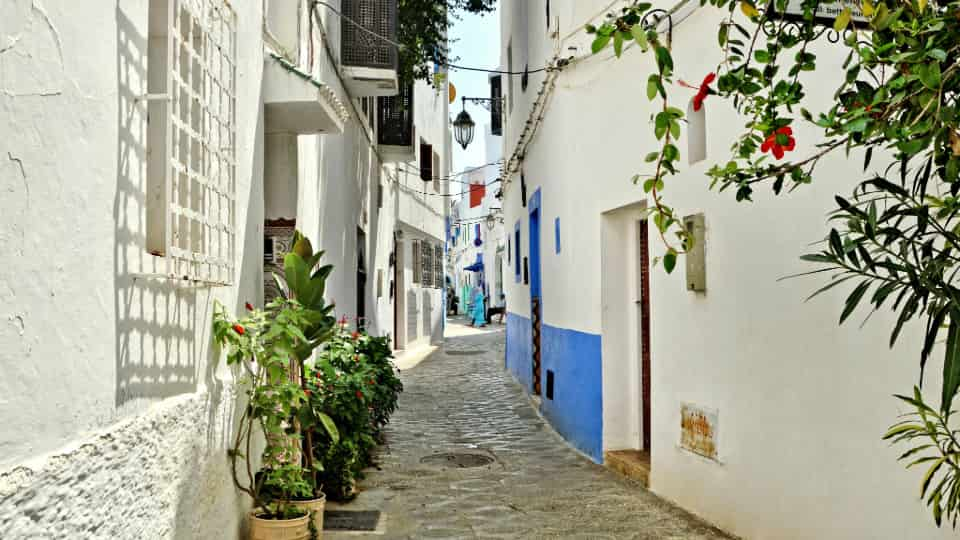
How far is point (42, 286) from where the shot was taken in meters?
2.54

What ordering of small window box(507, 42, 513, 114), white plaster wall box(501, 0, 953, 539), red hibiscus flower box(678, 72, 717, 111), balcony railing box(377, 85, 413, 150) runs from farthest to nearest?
balcony railing box(377, 85, 413, 150) < small window box(507, 42, 513, 114) < white plaster wall box(501, 0, 953, 539) < red hibiscus flower box(678, 72, 717, 111)

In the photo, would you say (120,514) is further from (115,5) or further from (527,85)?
(527,85)

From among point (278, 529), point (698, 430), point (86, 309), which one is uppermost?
point (86, 309)

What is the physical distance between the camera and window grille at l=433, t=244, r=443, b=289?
25391 millimetres

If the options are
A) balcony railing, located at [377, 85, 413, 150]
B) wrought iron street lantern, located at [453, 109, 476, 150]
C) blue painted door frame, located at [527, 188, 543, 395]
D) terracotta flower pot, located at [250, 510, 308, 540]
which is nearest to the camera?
terracotta flower pot, located at [250, 510, 308, 540]

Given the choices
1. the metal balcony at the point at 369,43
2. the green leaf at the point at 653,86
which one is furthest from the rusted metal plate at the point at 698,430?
the metal balcony at the point at 369,43

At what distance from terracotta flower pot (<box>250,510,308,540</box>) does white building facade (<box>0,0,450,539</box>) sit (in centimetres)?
13

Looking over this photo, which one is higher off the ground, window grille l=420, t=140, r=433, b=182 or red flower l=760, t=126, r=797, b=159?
window grille l=420, t=140, r=433, b=182

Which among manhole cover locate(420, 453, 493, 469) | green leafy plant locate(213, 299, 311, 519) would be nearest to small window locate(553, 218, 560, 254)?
manhole cover locate(420, 453, 493, 469)

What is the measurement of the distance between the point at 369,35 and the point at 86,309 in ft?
25.6

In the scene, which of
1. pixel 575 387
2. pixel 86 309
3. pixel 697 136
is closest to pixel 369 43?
pixel 575 387

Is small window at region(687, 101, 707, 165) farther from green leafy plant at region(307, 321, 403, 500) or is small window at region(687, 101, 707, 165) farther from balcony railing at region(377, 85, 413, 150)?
balcony railing at region(377, 85, 413, 150)

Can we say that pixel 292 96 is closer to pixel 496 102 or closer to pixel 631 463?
pixel 631 463

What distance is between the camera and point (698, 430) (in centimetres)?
592
